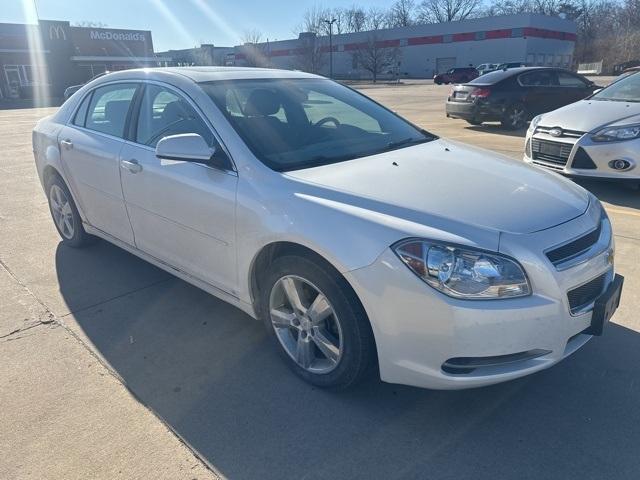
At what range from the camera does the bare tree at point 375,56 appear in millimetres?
59703

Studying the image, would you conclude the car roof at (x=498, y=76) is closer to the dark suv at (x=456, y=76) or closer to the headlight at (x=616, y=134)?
the headlight at (x=616, y=134)

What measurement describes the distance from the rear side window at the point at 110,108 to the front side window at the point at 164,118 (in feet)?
0.78

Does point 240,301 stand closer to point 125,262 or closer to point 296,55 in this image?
point 125,262

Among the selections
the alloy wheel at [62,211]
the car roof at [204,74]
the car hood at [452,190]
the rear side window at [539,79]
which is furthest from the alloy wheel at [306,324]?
the rear side window at [539,79]

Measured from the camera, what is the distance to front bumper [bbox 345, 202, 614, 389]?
211cm

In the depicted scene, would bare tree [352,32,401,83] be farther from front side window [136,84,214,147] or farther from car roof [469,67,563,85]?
front side window [136,84,214,147]

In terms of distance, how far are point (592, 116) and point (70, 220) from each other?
5.99m

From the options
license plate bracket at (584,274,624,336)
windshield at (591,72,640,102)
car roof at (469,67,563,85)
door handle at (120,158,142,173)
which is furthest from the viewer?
car roof at (469,67,563,85)

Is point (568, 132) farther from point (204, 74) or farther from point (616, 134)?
point (204, 74)

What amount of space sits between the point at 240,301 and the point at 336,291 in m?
0.83

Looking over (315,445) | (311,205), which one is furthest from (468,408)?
(311,205)

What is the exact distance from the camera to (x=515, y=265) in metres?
2.13

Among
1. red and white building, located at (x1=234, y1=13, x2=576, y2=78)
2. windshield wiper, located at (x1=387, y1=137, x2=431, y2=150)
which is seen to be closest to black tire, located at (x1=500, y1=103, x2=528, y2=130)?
windshield wiper, located at (x1=387, y1=137, x2=431, y2=150)

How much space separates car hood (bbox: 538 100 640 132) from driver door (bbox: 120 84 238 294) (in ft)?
16.0
